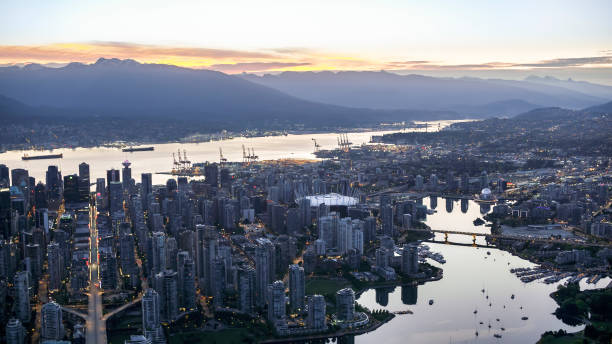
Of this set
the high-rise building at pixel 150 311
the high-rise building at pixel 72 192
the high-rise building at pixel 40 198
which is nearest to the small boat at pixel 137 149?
the high-rise building at pixel 72 192

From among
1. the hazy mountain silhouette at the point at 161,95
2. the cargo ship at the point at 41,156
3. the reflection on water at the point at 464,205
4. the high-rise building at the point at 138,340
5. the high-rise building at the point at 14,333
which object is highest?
the hazy mountain silhouette at the point at 161,95

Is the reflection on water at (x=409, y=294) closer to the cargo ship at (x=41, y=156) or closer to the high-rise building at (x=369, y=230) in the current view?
the high-rise building at (x=369, y=230)

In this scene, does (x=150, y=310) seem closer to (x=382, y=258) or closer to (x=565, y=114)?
(x=382, y=258)

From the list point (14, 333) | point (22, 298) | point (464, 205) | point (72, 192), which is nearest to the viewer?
point (14, 333)

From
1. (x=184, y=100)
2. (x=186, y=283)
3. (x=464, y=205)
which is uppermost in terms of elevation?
(x=184, y=100)

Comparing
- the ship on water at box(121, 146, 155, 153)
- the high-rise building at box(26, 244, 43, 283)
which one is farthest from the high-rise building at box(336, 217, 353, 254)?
the ship on water at box(121, 146, 155, 153)

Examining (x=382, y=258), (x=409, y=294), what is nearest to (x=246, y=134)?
(x=382, y=258)
